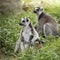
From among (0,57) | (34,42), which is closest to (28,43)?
(34,42)

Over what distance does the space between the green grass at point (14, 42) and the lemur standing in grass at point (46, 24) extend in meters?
0.84

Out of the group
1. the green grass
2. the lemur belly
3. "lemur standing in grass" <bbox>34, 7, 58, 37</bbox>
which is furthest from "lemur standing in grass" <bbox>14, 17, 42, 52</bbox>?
"lemur standing in grass" <bbox>34, 7, 58, 37</bbox>

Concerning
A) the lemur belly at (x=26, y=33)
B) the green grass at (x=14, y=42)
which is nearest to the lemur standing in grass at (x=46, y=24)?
the green grass at (x=14, y=42)

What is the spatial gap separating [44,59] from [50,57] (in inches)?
6.2

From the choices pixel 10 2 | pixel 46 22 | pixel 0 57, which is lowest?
pixel 0 57

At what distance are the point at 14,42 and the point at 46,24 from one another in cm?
196

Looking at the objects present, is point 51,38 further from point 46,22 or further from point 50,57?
point 50,57

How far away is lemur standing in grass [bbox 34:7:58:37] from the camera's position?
11422mm

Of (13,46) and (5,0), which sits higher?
(5,0)

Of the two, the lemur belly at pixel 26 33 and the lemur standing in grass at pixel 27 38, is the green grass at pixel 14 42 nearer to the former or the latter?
the lemur standing in grass at pixel 27 38

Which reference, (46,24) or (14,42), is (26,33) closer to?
(14,42)

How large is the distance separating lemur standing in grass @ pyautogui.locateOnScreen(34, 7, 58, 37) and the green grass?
836 mm

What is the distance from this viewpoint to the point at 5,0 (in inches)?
444

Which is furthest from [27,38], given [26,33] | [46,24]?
[46,24]
